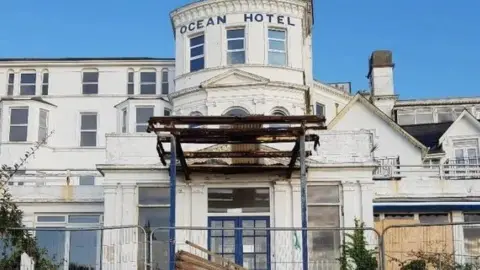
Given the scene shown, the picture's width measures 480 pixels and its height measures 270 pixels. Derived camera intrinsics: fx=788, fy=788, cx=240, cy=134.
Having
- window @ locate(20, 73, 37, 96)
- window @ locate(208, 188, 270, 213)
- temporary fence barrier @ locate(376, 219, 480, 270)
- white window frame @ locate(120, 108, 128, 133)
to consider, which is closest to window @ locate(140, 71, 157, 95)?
white window frame @ locate(120, 108, 128, 133)

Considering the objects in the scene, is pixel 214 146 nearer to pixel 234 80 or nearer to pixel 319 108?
pixel 234 80

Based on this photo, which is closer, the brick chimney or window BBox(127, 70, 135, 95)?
window BBox(127, 70, 135, 95)

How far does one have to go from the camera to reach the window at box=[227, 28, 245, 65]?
3122 cm

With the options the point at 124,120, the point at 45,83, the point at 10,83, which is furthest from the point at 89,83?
the point at 10,83

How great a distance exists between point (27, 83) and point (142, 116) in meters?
6.77

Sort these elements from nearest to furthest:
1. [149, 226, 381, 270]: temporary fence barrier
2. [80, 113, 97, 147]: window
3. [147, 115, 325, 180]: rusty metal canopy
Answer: [147, 115, 325, 180]: rusty metal canopy → [149, 226, 381, 270]: temporary fence barrier → [80, 113, 97, 147]: window

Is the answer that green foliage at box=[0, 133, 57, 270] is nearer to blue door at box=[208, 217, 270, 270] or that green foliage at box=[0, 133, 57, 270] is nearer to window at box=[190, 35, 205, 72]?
blue door at box=[208, 217, 270, 270]

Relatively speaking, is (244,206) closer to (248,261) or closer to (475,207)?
(248,261)

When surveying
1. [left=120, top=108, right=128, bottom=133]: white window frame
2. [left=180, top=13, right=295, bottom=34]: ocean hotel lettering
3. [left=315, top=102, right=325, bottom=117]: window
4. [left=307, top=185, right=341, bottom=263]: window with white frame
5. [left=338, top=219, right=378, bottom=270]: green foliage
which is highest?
[left=180, top=13, right=295, bottom=34]: ocean hotel lettering

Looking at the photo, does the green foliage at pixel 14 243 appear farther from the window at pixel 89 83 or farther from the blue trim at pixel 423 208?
the window at pixel 89 83

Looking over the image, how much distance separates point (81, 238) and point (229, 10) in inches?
460

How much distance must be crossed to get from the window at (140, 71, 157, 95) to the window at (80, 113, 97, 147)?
109 inches

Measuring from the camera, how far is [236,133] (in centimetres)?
1972

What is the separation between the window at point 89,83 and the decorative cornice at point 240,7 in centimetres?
962
